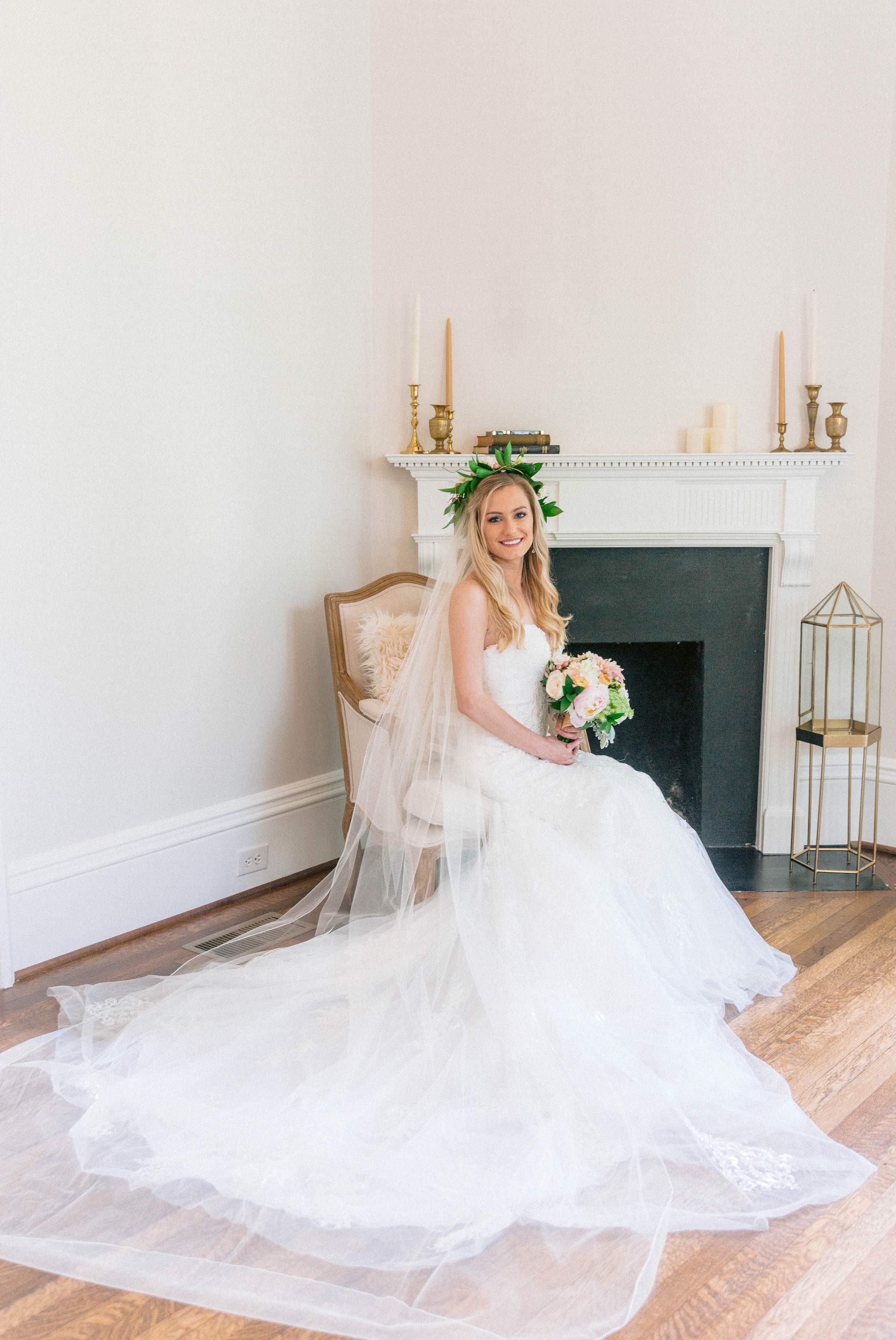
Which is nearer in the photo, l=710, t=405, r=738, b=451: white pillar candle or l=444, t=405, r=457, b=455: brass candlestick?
l=710, t=405, r=738, b=451: white pillar candle

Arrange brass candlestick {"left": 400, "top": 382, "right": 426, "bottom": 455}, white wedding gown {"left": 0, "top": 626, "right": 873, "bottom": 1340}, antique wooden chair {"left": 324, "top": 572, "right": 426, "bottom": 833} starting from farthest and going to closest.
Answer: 1. brass candlestick {"left": 400, "top": 382, "right": 426, "bottom": 455}
2. antique wooden chair {"left": 324, "top": 572, "right": 426, "bottom": 833}
3. white wedding gown {"left": 0, "top": 626, "right": 873, "bottom": 1340}

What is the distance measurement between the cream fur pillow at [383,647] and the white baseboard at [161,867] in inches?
25.7

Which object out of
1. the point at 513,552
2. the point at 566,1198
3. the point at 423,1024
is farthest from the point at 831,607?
the point at 566,1198

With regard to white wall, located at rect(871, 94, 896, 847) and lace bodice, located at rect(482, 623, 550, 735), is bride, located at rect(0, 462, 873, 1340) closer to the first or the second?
lace bodice, located at rect(482, 623, 550, 735)

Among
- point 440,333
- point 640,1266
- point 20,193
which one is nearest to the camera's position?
point 640,1266

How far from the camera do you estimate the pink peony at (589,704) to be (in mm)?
3121

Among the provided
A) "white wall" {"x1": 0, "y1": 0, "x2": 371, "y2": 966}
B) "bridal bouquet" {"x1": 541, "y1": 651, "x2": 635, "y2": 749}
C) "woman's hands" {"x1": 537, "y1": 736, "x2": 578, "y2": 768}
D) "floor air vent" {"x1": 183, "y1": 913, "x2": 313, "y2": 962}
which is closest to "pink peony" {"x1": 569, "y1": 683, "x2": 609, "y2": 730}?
"bridal bouquet" {"x1": 541, "y1": 651, "x2": 635, "y2": 749}

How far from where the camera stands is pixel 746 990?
3.12 metres

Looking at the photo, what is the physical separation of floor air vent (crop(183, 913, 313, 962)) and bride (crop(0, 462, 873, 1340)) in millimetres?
34

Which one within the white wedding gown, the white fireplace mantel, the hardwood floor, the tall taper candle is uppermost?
the tall taper candle

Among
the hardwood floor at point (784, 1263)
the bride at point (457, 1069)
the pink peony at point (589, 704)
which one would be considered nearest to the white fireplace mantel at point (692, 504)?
the bride at point (457, 1069)

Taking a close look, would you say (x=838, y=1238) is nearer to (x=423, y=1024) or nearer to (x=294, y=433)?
(x=423, y=1024)

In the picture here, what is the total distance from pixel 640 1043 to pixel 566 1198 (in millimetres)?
556

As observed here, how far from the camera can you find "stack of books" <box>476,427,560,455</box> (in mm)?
4172
